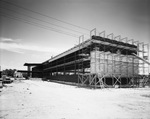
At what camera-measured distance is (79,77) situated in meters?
24.5

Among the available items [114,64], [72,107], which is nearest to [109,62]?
[114,64]

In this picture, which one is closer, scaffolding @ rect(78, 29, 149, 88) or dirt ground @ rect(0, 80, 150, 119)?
dirt ground @ rect(0, 80, 150, 119)

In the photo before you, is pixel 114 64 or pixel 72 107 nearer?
pixel 72 107

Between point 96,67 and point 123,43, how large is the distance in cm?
1059

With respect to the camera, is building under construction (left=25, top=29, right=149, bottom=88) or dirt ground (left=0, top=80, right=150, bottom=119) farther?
building under construction (left=25, top=29, right=149, bottom=88)

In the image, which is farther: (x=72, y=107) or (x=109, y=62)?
(x=109, y=62)

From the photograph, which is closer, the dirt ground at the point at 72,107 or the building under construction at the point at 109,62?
the dirt ground at the point at 72,107

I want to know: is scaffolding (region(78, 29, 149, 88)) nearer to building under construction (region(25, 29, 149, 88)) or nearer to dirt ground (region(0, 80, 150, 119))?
building under construction (region(25, 29, 149, 88))

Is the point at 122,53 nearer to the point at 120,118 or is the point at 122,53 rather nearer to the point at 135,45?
the point at 135,45

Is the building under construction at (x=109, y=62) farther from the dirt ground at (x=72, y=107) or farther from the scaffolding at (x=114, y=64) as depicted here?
the dirt ground at (x=72, y=107)

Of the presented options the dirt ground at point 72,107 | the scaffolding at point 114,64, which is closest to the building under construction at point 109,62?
the scaffolding at point 114,64

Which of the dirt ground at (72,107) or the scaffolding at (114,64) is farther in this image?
the scaffolding at (114,64)

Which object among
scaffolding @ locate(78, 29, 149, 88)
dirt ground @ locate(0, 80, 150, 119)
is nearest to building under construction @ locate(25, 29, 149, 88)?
scaffolding @ locate(78, 29, 149, 88)

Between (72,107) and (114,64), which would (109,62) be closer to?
(114,64)
